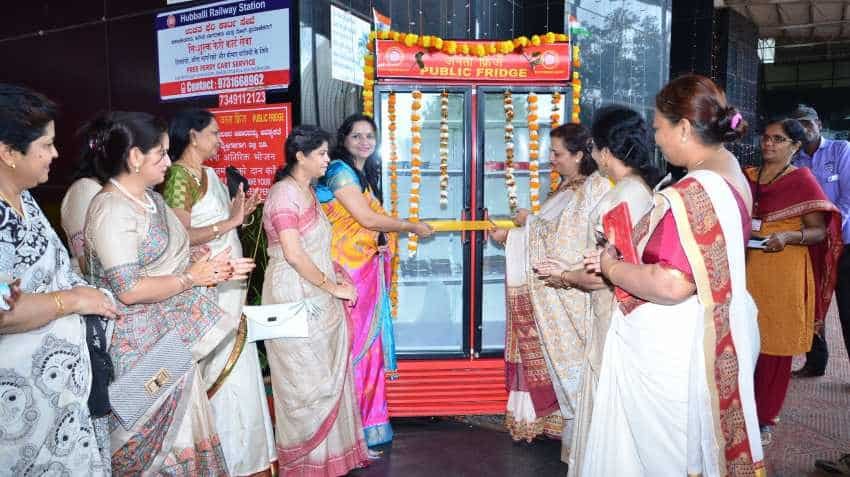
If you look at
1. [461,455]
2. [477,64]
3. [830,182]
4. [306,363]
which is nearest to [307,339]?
[306,363]

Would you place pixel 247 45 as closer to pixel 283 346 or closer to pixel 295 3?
pixel 295 3

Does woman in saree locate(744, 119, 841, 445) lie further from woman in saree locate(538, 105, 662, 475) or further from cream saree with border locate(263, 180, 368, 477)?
cream saree with border locate(263, 180, 368, 477)

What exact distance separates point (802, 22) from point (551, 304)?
36.3 ft

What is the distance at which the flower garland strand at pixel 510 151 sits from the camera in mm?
3688

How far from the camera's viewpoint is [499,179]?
423 cm

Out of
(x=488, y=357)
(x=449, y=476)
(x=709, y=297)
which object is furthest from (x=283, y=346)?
(x=709, y=297)

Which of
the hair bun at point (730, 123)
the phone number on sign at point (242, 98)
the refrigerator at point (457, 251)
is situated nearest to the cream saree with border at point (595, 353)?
the hair bun at point (730, 123)

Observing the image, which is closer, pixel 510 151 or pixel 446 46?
pixel 446 46

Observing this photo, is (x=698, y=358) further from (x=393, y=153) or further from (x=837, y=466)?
(x=393, y=153)

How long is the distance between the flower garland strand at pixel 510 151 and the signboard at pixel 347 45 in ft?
3.98

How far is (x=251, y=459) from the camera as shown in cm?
278

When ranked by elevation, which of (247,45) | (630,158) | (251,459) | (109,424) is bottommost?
(251,459)

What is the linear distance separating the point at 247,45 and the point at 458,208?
1754 mm

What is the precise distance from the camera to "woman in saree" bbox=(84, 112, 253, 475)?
1973mm
